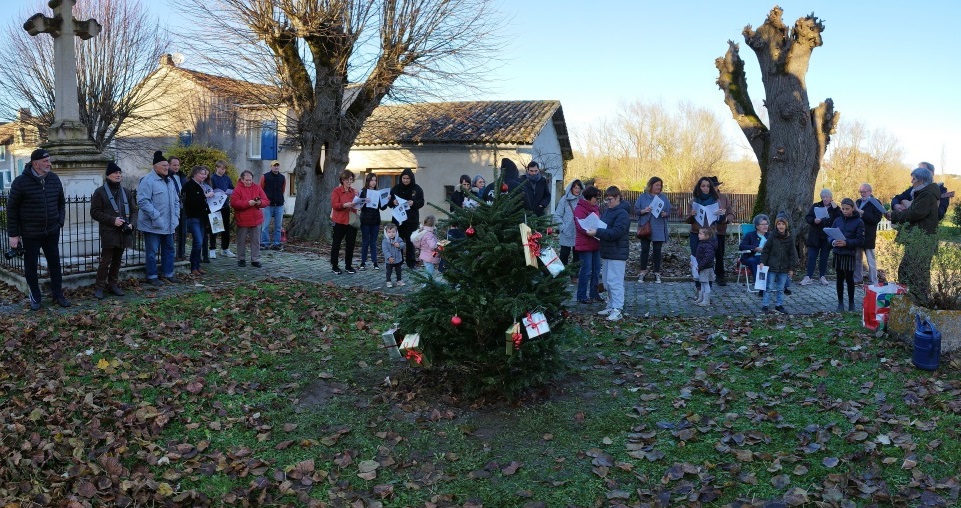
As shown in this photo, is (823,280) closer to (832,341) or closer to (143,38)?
(832,341)

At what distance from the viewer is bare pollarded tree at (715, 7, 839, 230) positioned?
14867 mm

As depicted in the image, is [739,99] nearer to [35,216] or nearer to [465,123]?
[35,216]

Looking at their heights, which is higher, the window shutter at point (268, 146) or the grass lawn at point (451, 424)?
the window shutter at point (268, 146)

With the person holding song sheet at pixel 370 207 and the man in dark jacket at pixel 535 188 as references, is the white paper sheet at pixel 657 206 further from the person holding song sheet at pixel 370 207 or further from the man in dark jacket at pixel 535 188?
the person holding song sheet at pixel 370 207

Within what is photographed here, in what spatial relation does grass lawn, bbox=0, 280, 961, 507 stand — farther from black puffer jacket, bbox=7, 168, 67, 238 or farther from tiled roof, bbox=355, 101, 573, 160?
tiled roof, bbox=355, 101, 573, 160

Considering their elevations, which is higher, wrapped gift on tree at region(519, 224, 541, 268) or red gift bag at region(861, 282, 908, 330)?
wrapped gift on tree at region(519, 224, 541, 268)

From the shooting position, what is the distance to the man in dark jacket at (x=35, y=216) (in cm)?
849

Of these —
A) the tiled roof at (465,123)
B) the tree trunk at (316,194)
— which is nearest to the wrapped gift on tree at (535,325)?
the tree trunk at (316,194)

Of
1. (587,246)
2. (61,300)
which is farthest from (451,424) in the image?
(61,300)

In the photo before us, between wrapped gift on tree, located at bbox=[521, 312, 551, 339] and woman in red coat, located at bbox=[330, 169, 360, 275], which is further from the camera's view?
woman in red coat, located at bbox=[330, 169, 360, 275]

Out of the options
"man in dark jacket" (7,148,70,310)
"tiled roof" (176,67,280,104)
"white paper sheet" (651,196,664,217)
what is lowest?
"man in dark jacket" (7,148,70,310)

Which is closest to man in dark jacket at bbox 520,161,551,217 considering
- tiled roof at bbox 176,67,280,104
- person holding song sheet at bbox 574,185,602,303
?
person holding song sheet at bbox 574,185,602,303

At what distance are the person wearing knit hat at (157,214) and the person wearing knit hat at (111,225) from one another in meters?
0.47

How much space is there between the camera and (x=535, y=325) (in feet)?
18.2
